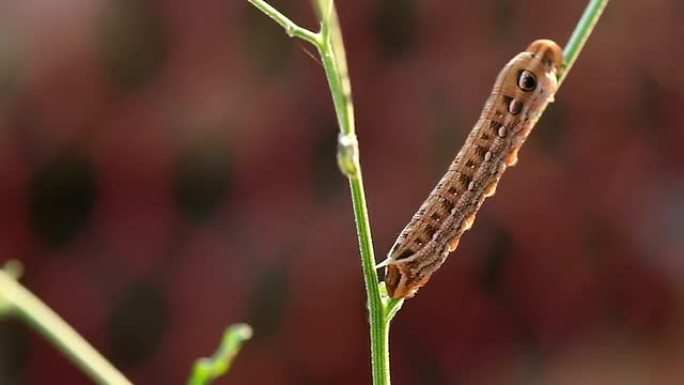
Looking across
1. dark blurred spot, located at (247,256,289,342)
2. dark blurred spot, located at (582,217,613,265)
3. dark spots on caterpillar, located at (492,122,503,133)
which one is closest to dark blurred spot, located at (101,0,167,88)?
dark blurred spot, located at (247,256,289,342)

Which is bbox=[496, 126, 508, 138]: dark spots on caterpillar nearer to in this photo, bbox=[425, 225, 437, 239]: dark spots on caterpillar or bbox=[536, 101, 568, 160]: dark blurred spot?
bbox=[425, 225, 437, 239]: dark spots on caterpillar

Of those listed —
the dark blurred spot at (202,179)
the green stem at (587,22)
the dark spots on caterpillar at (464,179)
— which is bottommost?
the dark blurred spot at (202,179)

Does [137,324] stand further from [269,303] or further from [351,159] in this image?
[351,159]

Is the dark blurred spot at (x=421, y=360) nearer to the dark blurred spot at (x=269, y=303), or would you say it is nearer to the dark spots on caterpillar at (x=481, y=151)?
the dark blurred spot at (x=269, y=303)

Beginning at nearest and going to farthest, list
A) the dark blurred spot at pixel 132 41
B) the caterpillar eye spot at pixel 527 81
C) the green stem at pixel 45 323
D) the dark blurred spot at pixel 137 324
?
the green stem at pixel 45 323 < the caterpillar eye spot at pixel 527 81 < the dark blurred spot at pixel 132 41 < the dark blurred spot at pixel 137 324

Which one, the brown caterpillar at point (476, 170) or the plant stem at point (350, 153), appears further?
the brown caterpillar at point (476, 170)

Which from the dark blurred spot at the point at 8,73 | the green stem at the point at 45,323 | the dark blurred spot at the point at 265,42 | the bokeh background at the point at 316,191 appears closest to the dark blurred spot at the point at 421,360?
the bokeh background at the point at 316,191

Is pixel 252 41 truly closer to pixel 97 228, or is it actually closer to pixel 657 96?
pixel 97 228
